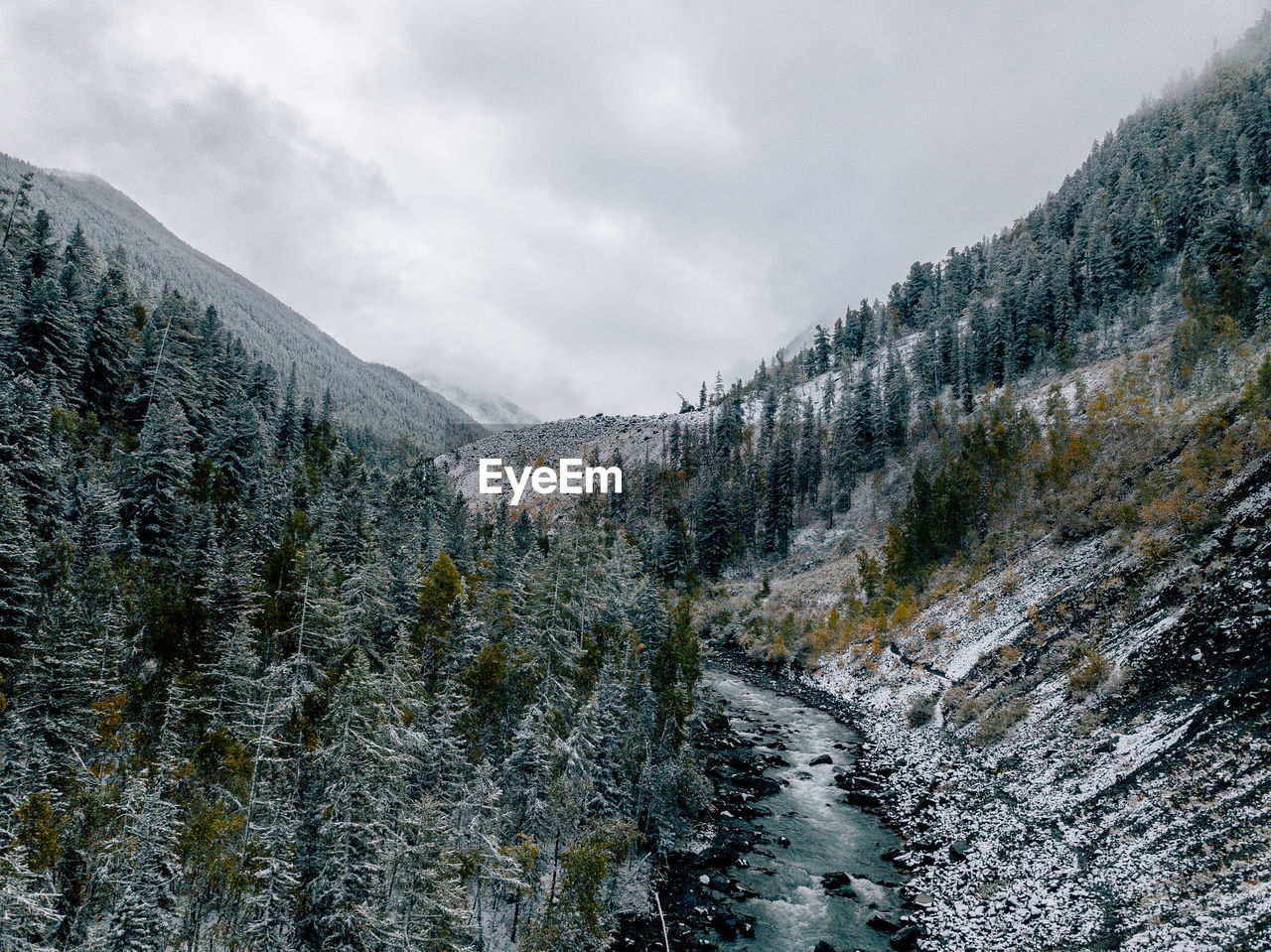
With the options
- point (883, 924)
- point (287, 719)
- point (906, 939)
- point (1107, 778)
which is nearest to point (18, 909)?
point (287, 719)

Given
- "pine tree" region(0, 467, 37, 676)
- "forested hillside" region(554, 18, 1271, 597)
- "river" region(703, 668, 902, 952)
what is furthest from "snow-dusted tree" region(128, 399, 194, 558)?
"forested hillside" region(554, 18, 1271, 597)

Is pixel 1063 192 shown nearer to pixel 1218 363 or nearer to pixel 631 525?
pixel 1218 363

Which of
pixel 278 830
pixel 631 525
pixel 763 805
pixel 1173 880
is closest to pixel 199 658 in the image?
pixel 278 830

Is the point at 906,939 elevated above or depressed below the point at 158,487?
below

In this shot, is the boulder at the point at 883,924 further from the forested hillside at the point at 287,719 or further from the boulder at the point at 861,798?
the boulder at the point at 861,798

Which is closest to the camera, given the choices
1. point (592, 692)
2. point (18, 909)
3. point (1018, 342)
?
point (18, 909)

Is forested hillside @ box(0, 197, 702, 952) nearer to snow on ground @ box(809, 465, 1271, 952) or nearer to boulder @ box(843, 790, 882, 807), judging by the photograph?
boulder @ box(843, 790, 882, 807)

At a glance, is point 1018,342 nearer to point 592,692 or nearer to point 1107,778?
point 1107,778
